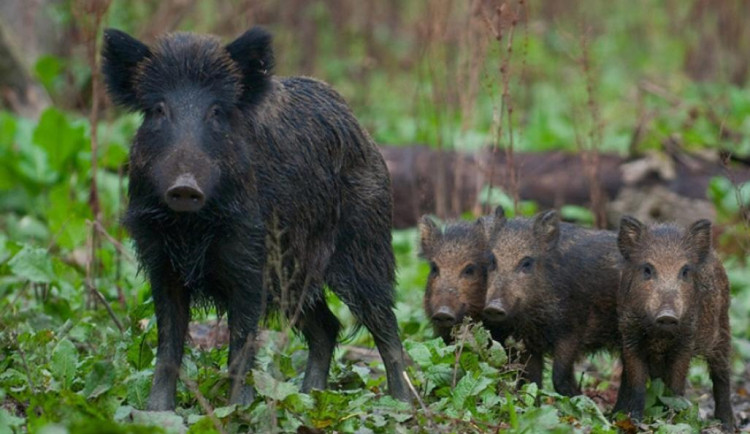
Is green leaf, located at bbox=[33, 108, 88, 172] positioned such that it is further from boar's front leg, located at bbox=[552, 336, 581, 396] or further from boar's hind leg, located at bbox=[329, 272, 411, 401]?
boar's front leg, located at bbox=[552, 336, 581, 396]

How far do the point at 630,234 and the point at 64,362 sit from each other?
302 cm

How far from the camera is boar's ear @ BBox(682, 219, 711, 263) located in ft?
21.6

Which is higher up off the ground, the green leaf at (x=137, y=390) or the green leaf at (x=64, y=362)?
the green leaf at (x=64, y=362)

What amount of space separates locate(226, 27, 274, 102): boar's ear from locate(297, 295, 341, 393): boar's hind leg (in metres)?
1.24

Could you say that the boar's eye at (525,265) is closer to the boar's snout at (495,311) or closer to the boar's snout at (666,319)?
the boar's snout at (495,311)

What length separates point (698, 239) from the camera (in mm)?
6617

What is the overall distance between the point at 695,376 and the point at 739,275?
1.64 metres

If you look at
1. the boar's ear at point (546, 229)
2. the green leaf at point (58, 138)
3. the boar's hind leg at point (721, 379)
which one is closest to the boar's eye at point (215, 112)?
the boar's ear at point (546, 229)

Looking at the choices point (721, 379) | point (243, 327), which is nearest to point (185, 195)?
point (243, 327)

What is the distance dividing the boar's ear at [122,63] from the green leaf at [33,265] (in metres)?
1.78

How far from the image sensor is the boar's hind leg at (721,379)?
6.77 m

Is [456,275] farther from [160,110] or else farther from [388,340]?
[160,110]

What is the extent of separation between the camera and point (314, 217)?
232 inches

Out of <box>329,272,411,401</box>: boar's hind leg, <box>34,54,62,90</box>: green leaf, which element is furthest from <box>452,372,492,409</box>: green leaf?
<box>34,54,62,90</box>: green leaf
